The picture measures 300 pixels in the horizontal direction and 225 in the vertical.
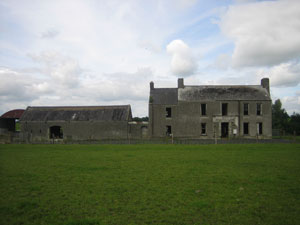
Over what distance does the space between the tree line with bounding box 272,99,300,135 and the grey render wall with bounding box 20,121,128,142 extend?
109 ft

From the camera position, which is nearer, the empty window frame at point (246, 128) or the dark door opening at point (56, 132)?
the empty window frame at point (246, 128)

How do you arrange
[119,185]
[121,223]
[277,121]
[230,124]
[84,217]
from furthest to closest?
[277,121] → [230,124] → [119,185] → [84,217] → [121,223]

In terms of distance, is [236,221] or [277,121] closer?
[236,221]

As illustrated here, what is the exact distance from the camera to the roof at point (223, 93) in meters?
38.5

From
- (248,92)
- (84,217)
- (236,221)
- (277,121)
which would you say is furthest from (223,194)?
(277,121)

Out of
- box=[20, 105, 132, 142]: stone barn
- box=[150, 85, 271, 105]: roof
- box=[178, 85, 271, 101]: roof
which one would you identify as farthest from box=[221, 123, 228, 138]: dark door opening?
box=[20, 105, 132, 142]: stone barn

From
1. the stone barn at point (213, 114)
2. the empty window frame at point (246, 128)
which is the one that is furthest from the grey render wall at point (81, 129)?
the empty window frame at point (246, 128)

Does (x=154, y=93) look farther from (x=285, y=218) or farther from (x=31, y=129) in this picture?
(x=285, y=218)

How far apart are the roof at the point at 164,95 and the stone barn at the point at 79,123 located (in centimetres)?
502

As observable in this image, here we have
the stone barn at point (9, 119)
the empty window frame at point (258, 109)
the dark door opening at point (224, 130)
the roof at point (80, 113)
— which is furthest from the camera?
the stone barn at point (9, 119)

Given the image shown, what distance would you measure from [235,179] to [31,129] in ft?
131

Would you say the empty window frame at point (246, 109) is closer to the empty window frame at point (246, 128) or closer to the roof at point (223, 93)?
the roof at point (223, 93)

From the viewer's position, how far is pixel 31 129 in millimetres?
41312

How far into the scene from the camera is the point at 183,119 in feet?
126
